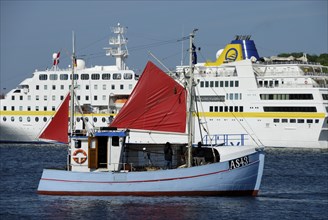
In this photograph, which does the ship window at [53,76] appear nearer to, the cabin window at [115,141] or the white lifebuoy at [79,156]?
the white lifebuoy at [79,156]

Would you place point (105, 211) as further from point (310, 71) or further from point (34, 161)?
point (310, 71)

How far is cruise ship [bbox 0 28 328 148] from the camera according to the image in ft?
252

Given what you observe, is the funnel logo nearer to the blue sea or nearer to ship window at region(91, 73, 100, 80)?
ship window at region(91, 73, 100, 80)

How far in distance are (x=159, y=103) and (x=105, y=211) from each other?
662 cm

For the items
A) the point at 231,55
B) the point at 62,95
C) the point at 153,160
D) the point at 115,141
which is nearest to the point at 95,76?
the point at 62,95

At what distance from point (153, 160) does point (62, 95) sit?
47.5 meters

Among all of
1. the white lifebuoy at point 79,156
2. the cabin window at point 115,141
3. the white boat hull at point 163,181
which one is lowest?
the white boat hull at point 163,181

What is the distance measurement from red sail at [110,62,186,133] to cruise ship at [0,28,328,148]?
108 feet

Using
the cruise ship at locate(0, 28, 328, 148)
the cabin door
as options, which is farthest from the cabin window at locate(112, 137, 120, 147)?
the cruise ship at locate(0, 28, 328, 148)

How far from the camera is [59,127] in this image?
38594 millimetres

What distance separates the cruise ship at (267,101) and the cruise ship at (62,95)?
7.74 meters

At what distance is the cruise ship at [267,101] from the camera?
7631 centimetres

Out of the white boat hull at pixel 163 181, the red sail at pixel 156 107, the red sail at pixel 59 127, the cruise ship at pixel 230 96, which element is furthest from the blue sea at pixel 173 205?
the cruise ship at pixel 230 96

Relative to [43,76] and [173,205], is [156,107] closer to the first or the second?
[173,205]
